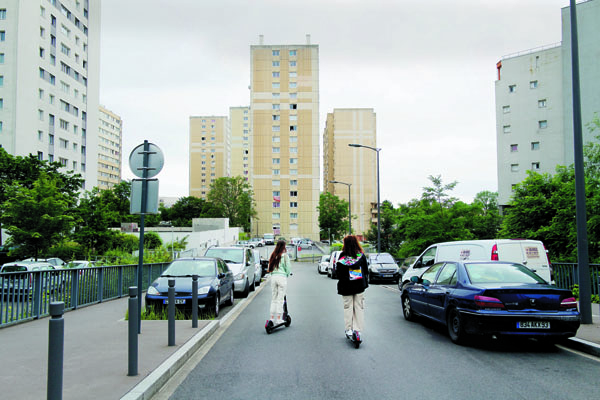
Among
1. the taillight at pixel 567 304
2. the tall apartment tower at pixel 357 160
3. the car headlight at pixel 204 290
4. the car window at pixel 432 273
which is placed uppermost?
the tall apartment tower at pixel 357 160

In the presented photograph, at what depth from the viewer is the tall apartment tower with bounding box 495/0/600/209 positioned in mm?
52281

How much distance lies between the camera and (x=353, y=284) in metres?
7.58

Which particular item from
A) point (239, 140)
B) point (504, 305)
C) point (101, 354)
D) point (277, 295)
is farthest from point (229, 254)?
point (239, 140)

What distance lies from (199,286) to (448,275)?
5.74 meters

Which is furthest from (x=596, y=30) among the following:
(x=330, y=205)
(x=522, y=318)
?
(x=522, y=318)

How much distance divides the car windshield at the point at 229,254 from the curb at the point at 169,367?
721 cm

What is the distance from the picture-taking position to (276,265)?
920 cm

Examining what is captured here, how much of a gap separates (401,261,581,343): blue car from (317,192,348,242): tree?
232 feet

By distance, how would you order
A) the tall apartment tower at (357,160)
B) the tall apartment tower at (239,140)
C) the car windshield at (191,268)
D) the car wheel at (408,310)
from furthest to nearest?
the tall apartment tower at (239,140) < the tall apartment tower at (357,160) < the car windshield at (191,268) < the car wheel at (408,310)

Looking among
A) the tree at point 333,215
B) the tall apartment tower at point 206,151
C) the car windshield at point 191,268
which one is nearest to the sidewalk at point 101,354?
the car windshield at point 191,268

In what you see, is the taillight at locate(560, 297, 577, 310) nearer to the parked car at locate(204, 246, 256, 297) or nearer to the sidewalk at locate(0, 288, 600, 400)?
the sidewalk at locate(0, 288, 600, 400)

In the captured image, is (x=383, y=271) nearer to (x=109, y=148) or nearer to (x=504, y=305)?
(x=504, y=305)

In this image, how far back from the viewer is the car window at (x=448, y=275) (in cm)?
844

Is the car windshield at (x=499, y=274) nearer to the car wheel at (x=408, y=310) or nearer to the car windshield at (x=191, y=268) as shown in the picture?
the car wheel at (x=408, y=310)
